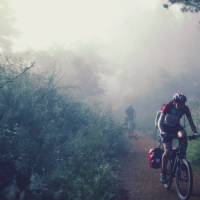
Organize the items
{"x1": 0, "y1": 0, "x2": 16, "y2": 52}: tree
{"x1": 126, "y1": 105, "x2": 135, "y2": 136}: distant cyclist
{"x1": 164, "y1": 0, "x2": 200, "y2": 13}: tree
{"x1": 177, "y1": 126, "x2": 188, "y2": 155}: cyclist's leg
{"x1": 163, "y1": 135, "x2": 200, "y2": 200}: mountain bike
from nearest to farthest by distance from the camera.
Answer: {"x1": 163, "y1": 135, "x2": 200, "y2": 200}: mountain bike < {"x1": 177, "y1": 126, "x2": 188, "y2": 155}: cyclist's leg < {"x1": 164, "y1": 0, "x2": 200, "y2": 13}: tree < {"x1": 126, "y1": 105, "x2": 135, "y2": 136}: distant cyclist < {"x1": 0, "y1": 0, "x2": 16, "y2": 52}: tree

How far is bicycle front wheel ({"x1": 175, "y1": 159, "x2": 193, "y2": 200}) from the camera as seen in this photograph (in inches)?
299

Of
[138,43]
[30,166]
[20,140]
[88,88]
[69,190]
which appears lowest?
[69,190]

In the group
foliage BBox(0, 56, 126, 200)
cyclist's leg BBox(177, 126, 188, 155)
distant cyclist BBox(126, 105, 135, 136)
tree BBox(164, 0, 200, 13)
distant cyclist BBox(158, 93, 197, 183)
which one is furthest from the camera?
distant cyclist BBox(126, 105, 135, 136)

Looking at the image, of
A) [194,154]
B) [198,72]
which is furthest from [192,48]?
[194,154]

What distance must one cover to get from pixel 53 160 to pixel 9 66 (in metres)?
2.65

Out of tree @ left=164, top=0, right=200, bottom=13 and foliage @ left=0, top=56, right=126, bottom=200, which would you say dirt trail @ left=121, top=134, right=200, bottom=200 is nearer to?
foliage @ left=0, top=56, right=126, bottom=200

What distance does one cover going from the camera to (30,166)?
6.88 m

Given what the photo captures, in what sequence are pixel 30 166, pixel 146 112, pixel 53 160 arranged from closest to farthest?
pixel 30 166 < pixel 53 160 < pixel 146 112

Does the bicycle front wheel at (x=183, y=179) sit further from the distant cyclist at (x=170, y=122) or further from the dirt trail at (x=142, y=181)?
the distant cyclist at (x=170, y=122)

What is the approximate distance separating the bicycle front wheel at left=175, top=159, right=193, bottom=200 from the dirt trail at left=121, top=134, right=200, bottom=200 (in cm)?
19

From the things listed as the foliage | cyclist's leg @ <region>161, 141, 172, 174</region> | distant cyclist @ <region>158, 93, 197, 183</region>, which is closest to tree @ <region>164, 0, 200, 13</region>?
distant cyclist @ <region>158, 93, 197, 183</region>

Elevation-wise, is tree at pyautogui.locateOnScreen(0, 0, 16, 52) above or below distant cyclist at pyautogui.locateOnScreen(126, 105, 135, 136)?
above

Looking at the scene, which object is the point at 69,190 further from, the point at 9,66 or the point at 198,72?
the point at 198,72

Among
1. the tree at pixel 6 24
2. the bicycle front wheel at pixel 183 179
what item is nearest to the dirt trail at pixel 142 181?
the bicycle front wheel at pixel 183 179
